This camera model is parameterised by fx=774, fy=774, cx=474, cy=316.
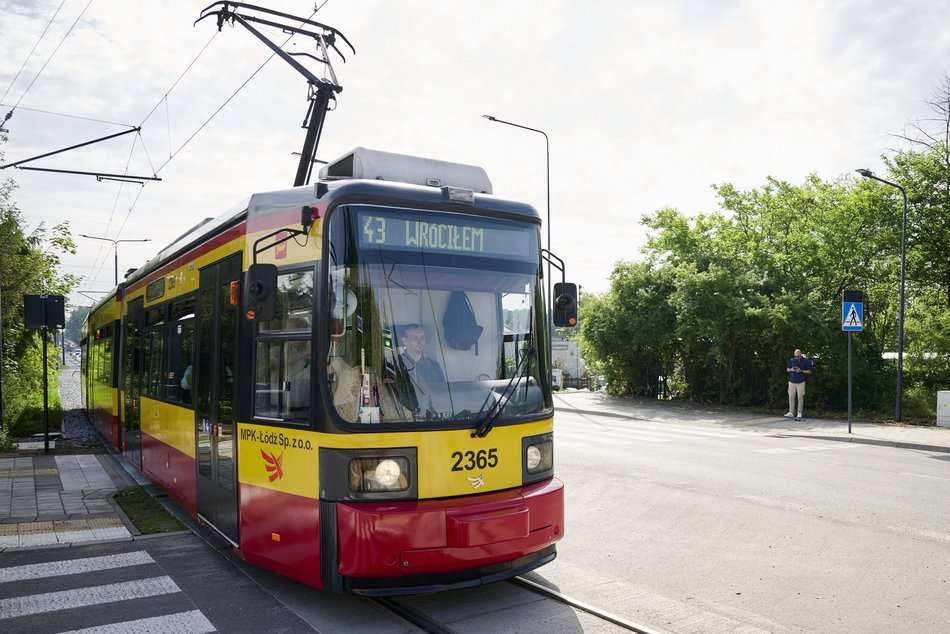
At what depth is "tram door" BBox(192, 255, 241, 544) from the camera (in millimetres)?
6496

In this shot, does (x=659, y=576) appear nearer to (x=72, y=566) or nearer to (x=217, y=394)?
(x=217, y=394)

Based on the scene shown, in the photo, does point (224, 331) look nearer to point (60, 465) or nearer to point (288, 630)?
point (288, 630)

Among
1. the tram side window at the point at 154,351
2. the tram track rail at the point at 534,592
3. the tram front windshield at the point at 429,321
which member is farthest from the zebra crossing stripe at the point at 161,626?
the tram side window at the point at 154,351

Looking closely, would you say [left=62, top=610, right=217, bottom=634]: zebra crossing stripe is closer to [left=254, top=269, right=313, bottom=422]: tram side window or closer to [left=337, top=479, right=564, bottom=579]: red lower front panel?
[left=337, top=479, right=564, bottom=579]: red lower front panel

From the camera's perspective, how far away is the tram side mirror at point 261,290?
539 cm

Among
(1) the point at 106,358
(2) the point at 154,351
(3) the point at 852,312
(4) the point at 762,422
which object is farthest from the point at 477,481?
(4) the point at 762,422

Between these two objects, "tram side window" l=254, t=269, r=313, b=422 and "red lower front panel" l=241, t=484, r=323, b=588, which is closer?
"red lower front panel" l=241, t=484, r=323, b=588

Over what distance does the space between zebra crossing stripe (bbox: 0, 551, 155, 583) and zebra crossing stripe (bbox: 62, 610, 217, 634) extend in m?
1.52

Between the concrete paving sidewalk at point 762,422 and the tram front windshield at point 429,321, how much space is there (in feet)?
41.3

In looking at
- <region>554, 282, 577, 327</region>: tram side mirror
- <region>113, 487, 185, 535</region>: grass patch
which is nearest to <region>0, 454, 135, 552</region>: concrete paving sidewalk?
<region>113, 487, 185, 535</region>: grass patch

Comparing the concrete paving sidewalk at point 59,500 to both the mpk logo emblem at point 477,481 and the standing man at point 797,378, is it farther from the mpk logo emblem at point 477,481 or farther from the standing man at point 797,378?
the standing man at point 797,378

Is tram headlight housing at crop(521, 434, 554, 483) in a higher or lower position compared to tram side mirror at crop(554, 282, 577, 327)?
lower

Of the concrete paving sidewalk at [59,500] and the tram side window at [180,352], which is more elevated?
the tram side window at [180,352]

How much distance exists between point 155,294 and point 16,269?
41.8 feet
